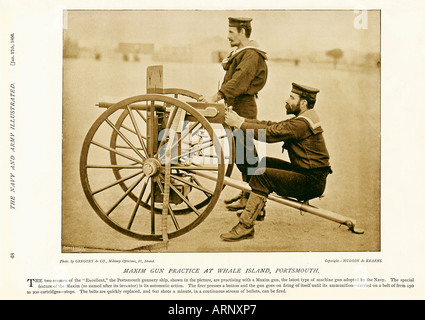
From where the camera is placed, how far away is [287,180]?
420 centimetres

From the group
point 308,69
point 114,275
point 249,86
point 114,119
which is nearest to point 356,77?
point 308,69

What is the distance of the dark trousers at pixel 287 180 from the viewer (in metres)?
4.20

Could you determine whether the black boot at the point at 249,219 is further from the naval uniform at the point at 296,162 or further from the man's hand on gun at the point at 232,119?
the man's hand on gun at the point at 232,119

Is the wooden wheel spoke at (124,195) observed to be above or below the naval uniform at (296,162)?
below

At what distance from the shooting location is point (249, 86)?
4297 mm

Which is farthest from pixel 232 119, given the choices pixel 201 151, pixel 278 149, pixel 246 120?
pixel 278 149

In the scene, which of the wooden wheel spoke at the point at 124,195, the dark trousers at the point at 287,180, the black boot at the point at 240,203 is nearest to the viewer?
the wooden wheel spoke at the point at 124,195

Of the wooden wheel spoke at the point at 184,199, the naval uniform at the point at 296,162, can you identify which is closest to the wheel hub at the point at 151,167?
the wooden wheel spoke at the point at 184,199

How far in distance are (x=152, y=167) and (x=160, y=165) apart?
0.06 m

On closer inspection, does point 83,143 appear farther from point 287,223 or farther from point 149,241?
point 287,223

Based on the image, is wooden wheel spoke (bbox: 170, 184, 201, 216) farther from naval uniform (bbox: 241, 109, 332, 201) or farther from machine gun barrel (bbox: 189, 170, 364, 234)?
naval uniform (bbox: 241, 109, 332, 201)

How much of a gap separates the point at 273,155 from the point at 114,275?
57.6 inches

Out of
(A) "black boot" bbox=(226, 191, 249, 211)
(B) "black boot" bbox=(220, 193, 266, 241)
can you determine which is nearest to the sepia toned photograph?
(B) "black boot" bbox=(220, 193, 266, 241)

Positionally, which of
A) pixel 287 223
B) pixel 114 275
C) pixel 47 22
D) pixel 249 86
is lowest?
pixel 114 275
